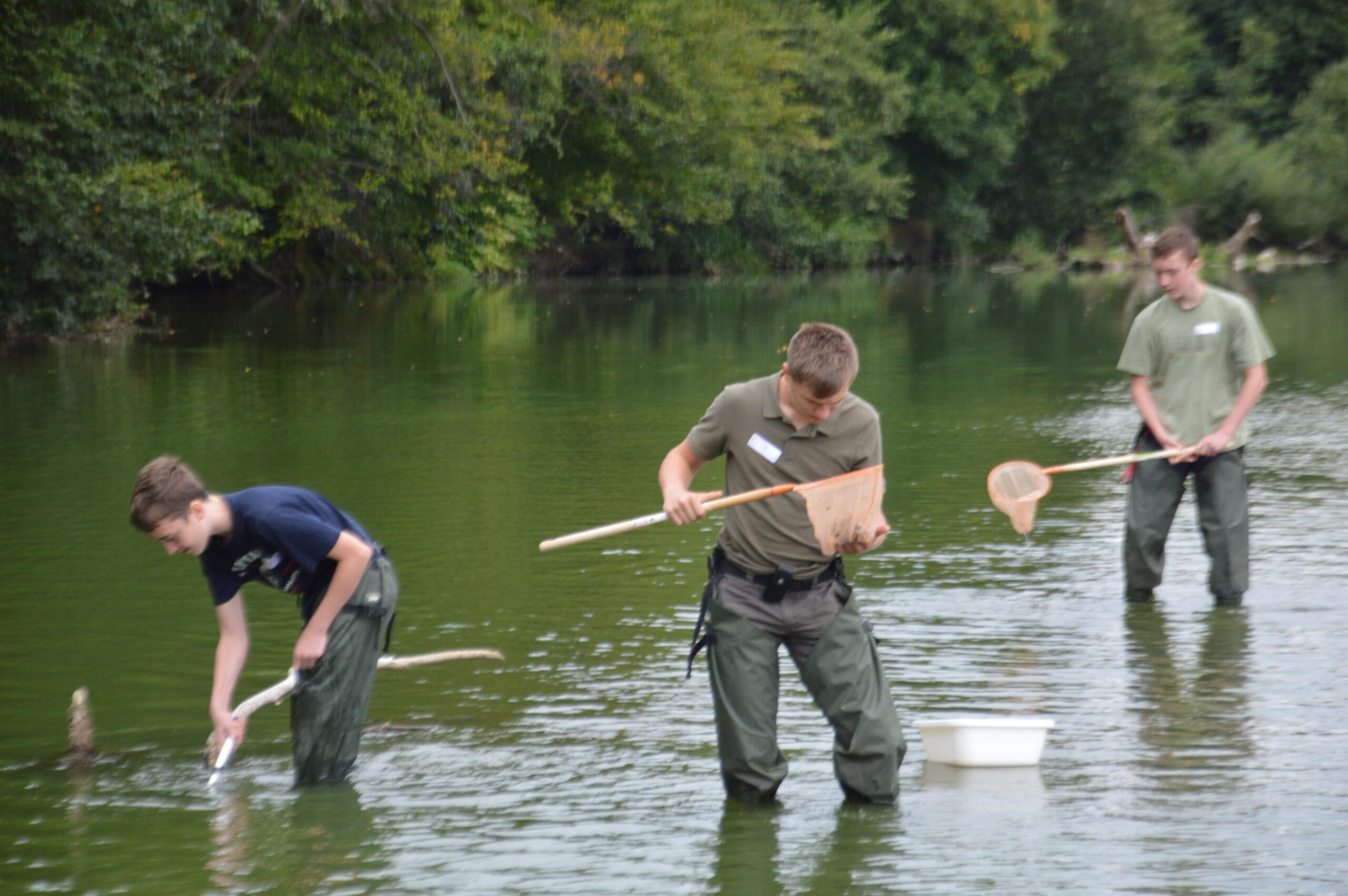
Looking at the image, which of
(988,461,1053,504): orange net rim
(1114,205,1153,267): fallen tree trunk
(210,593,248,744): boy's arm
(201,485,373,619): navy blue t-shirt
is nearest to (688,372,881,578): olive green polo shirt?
(201,485,373,619): navy blue t-shirt

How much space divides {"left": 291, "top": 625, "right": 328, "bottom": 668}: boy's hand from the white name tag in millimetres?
1488

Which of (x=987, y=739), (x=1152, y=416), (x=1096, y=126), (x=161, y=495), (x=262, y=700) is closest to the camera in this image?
(x=161, y=495)

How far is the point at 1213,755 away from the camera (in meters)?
5.87

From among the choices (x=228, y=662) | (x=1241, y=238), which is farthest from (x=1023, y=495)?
(x=1241, y=238)

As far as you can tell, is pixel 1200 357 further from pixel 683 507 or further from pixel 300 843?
pixel 300 843

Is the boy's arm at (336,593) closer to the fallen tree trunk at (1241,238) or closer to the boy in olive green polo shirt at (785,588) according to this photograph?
the boy in olive green polo shirt at (785,588)

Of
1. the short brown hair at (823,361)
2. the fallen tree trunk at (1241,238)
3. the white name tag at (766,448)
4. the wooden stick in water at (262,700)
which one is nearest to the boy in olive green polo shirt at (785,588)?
the white name tag at (766,448)

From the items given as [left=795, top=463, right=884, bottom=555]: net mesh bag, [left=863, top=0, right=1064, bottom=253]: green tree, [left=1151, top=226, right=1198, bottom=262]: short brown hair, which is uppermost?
[left=863, top=0, right=1064, bottom=253]: green tree

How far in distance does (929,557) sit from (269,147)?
24.2 meters

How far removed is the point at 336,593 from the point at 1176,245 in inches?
179

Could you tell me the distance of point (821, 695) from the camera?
204 inches

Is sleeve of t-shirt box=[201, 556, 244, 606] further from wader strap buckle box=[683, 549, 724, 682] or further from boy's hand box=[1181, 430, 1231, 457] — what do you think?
boy's hand box=[1181, 430, 1231, 457]

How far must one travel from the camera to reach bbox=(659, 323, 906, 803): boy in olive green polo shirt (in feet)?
16.8

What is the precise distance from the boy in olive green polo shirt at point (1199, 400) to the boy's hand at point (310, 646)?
174 inches
